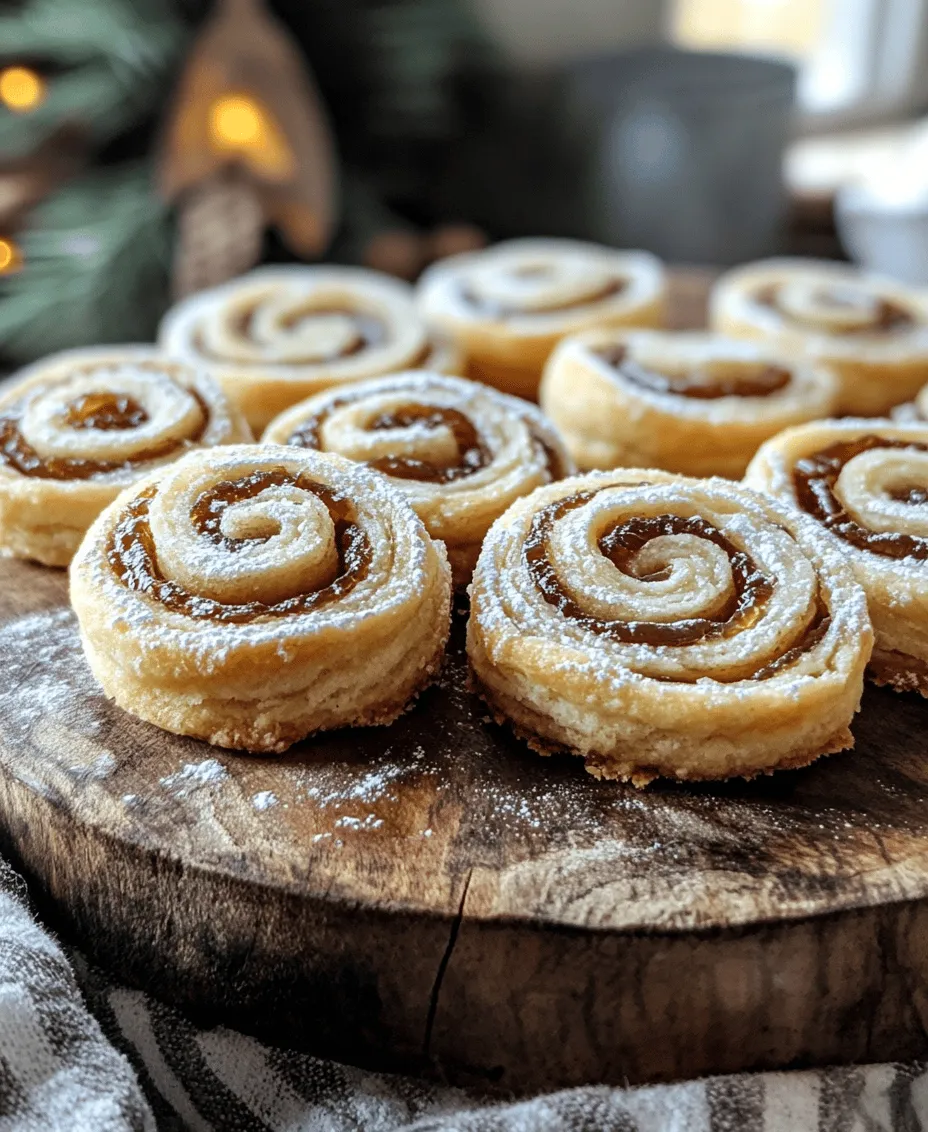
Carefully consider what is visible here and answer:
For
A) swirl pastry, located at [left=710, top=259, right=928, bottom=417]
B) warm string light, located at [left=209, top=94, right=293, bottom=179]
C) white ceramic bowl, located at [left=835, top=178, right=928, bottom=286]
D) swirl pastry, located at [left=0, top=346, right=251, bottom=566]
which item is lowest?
white ceramic bowl, located at [left=835, top=178, right=928, bottom=286]

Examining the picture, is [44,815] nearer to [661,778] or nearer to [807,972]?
[661,778]

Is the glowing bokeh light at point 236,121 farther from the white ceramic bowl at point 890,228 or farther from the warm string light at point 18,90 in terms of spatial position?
the white ceramic bowl at point 890,228

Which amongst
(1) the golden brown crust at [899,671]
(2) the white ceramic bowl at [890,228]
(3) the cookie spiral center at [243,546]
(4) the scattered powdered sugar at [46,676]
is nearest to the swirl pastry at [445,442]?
(3) the cookie spiral center at [243,546]

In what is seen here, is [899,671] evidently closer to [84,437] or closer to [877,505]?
[877,505]

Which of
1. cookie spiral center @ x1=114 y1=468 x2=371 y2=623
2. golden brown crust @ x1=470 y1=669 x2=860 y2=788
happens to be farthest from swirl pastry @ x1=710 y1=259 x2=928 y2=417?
cookie spiral center @ x1=114 y1=468 x2=371 y2=623

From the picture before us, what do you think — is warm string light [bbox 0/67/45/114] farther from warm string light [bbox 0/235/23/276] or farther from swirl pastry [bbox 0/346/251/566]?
swirl pastry [bbox 0/346/251/566]

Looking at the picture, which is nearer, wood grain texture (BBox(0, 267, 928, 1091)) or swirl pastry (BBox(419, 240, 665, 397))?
wood grain texture (BBox(0, 267, 928, 1091))
